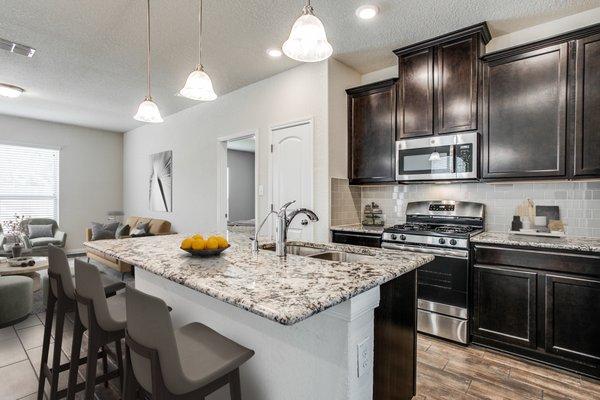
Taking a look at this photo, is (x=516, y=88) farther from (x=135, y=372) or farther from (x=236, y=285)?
(x=135, y=372)

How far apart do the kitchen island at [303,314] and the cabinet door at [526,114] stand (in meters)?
1.66

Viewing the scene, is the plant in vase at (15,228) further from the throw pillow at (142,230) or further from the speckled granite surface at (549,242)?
the speckled granite surface at (549,242)

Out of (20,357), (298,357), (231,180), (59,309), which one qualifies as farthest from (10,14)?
(231,180)

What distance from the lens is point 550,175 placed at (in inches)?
99.0

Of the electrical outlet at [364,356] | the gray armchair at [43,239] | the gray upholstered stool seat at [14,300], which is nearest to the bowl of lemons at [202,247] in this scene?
the electrical outlet at [364,356]

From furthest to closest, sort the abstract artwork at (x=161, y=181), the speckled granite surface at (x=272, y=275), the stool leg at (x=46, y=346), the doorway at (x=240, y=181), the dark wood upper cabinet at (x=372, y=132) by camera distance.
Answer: the doorway at (x=240, y=181) < the abstract artwork at (x=161, y=181) < the dark wood upper cabinet at (x=372, y=132) < the stool leg at (x=46, y=346) < the speckled granite surface at (x=272, y=275)

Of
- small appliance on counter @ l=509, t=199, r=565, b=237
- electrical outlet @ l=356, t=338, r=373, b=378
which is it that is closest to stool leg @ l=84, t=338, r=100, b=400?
electrical outlet @ l=356, t=338, r=373, b=378

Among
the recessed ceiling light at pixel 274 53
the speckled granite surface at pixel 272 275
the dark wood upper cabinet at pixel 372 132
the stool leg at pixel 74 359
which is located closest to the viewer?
the speckled granite surface at pixel 272 275

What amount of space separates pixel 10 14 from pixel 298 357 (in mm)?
3566

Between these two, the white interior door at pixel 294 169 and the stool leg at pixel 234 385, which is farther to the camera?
the white interior door at pixel 294 169

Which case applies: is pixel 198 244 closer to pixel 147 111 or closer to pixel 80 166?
pixel 147 111

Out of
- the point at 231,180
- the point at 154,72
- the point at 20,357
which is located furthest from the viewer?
the point at 231,180

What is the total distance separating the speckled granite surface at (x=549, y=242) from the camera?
2.18 metres

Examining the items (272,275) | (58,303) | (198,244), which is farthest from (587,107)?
(58,303)
